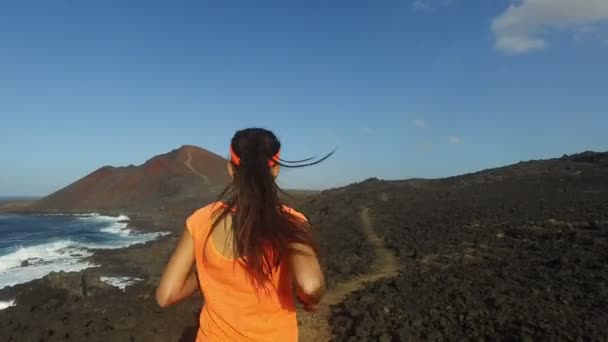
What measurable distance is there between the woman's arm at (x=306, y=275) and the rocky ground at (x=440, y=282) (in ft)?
19.1

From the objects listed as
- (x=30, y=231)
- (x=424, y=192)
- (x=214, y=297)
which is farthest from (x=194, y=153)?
(x=214, y=297)

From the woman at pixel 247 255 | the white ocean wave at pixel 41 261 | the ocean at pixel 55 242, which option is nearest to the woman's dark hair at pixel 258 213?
the woman at pixel 247 255

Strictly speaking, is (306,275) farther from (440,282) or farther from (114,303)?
(440,282)

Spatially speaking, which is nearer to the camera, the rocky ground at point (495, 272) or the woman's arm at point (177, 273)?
the woman's arm at point (177, 273)

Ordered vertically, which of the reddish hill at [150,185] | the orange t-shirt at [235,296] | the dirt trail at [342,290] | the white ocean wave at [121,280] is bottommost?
the white ocean wave at [121,280]

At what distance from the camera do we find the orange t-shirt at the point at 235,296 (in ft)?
5.86

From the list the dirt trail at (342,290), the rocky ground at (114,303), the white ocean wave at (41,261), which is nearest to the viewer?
the rocky ground at (114,303)

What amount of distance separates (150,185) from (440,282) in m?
41.7

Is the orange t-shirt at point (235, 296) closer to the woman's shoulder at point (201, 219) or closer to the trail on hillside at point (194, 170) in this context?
the woman's shoulder at point (201, 219)

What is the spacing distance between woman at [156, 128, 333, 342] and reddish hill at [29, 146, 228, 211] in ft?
130

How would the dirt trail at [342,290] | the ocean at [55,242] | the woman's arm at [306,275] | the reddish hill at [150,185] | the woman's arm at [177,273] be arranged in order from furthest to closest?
the reddish hill at [150,185] < the ocean at [55,242] < the dirt trail at [342,290] < the woman's arm at [177,273] < the woman's arm at [306,275]

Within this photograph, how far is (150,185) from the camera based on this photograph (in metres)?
47.6

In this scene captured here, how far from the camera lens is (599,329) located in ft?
21.0

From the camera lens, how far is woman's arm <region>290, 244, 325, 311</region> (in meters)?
1.57
